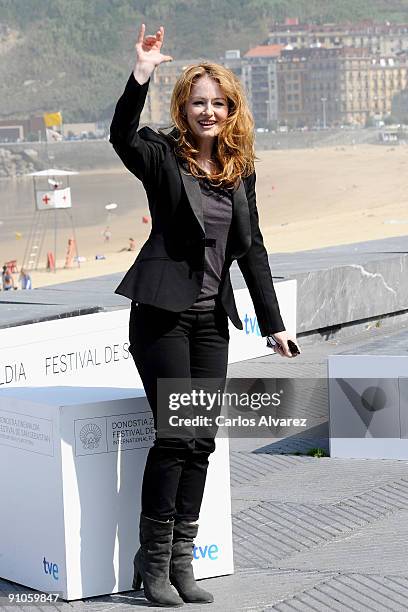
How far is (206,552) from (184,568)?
217 mm

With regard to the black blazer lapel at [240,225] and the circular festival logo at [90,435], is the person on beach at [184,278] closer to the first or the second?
the black blazer lapel at [240,225]

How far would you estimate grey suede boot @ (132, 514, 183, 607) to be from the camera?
3316 mm

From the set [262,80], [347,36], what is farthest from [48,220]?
[347,36]

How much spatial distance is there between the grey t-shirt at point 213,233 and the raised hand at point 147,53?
1.18ft

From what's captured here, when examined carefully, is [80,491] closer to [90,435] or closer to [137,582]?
[90,435]

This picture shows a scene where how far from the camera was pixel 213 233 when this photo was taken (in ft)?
11.0

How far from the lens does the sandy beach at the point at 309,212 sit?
3089 centimetres

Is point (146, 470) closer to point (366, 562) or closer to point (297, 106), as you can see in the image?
point (366, 562)

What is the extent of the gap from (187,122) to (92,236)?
128 ft

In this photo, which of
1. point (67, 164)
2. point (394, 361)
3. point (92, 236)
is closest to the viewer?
point (394, 361)

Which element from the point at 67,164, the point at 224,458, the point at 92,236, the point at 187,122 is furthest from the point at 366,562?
the point at 67,164

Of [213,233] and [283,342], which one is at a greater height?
[213,233]

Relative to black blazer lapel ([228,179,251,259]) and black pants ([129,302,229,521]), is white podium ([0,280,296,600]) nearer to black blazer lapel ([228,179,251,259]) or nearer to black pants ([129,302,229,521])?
black pants ([129,302,229,521])

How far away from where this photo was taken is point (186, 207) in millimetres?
3312
